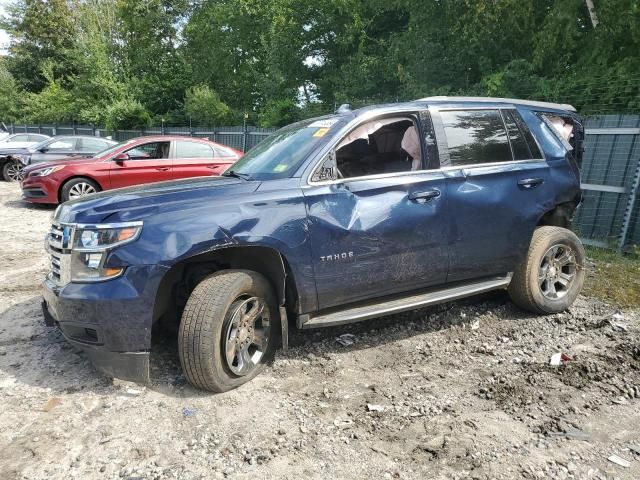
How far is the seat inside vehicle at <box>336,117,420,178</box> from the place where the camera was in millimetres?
3812

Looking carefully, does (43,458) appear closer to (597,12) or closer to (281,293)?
(281,293)

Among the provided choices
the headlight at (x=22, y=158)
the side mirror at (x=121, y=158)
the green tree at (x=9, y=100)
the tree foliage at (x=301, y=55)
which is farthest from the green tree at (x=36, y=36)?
the side mirror at (x=121, y=158)

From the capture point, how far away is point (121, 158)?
10.1 m

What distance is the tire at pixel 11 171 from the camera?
598 inches

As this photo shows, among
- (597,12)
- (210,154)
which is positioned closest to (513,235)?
(210,154)

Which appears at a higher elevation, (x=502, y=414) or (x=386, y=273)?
(x=386, y=273)

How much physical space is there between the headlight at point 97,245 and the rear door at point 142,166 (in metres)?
7.24

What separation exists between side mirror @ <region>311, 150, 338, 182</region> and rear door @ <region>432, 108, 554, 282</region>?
37.2 inches

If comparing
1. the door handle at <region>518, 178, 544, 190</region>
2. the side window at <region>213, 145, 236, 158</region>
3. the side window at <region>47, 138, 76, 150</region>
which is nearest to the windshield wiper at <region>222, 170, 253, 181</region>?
the door handle at <region>518, 178, 544, 190</region>

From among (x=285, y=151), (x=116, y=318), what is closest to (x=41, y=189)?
(x=285, y=151)

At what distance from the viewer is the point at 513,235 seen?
4.30 meters

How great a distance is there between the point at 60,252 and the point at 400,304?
239 centimetres

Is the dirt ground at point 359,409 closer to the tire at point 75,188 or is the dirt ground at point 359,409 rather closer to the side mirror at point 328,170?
the side mirror at point 328,170

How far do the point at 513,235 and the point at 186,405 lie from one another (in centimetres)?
294
